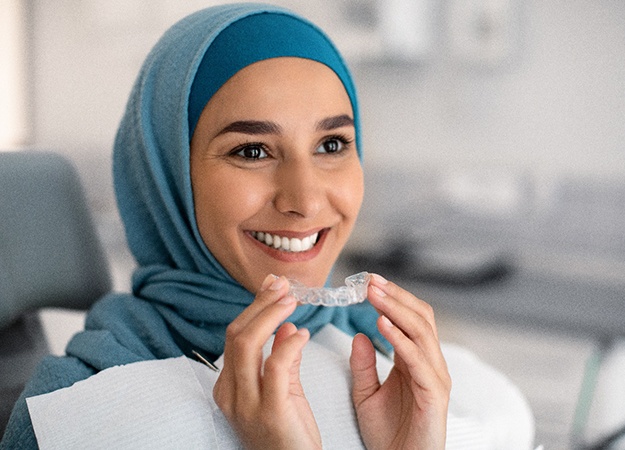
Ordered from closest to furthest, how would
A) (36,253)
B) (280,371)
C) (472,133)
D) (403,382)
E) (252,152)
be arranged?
(280,371)
(403,382)
(252,152)
(36,253)
(472,133)

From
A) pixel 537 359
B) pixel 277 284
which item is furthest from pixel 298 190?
pixel 537 359

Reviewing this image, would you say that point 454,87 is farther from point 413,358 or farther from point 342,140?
point 413,358

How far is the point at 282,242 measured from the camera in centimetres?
90

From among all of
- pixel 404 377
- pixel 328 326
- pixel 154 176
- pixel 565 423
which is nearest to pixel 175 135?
pixel 154 176

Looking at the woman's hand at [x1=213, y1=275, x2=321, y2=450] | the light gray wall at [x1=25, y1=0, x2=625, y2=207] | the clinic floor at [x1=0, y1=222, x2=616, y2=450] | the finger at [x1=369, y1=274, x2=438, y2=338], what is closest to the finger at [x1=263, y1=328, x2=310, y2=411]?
the woman's hand at [x1=213, y1=275, x2=321, y2=450]

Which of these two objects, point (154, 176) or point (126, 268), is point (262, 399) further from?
point (126, 268)

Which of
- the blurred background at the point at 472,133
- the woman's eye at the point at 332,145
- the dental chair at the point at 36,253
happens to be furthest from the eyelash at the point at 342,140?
the blurred background at the point at 472,133

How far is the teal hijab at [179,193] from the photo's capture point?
35.6 inches

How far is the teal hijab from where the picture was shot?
903 mm

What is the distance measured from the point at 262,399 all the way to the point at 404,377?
191 mm

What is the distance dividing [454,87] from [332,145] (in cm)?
201

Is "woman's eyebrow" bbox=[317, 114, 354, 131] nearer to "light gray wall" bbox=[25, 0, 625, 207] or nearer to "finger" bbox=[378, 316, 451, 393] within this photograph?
"finger" bbox=[378, 316, 451, 393]

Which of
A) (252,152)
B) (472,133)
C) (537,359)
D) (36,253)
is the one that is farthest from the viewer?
(472,133)

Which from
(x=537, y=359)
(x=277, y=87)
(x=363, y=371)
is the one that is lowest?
(x=537, y=359)
